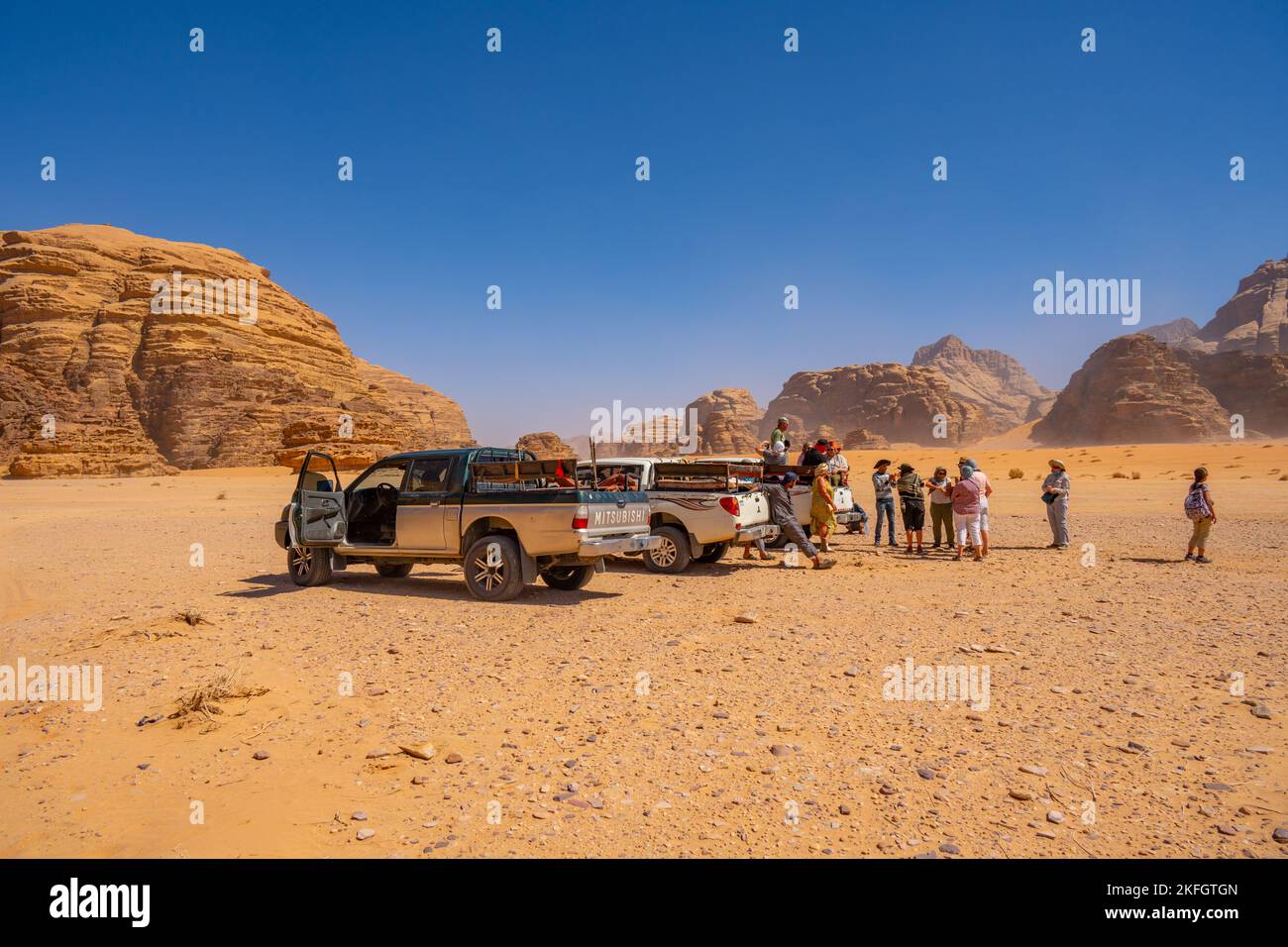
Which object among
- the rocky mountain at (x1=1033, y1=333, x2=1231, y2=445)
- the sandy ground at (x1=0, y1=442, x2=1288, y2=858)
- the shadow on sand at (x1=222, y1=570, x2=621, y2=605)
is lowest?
the sandy ground at (x1=0, y1=442, x2=1288, y2=858)

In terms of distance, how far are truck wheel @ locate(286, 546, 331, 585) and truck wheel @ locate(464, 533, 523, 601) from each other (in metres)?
2.65

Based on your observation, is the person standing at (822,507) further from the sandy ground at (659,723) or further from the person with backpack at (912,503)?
the sandy ground at (659,723)

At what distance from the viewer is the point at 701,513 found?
12.2 meters

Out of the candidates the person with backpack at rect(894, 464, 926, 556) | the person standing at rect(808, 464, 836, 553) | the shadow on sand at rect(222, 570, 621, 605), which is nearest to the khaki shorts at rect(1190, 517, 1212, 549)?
the person with backpack at rect(894, 464, 926, 556)

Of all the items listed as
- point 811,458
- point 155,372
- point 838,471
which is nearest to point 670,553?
point 811,458

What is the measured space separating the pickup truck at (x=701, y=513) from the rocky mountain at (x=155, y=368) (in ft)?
187

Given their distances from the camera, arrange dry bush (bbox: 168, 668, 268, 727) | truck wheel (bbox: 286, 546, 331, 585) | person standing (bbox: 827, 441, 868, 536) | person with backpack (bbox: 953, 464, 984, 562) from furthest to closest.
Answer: person standing (bbox: 827, 441, 868, 536) → person with backpack (bbox: 953, 464, 984, 562) → truck wheel (bbox: 286, 546, 331, 585) → dry bush (bbox: 168, 668, 268, 727)

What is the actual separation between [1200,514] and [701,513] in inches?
350

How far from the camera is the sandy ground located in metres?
3.70

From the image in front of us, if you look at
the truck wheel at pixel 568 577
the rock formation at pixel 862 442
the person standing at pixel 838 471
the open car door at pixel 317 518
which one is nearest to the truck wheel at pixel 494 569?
the truck wheel at pixel 568 577

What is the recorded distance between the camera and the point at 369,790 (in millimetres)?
4184

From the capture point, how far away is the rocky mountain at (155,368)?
64500mm

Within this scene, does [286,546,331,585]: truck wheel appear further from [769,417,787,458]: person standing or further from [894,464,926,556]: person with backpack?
[894,464,926,556]: person with backpack

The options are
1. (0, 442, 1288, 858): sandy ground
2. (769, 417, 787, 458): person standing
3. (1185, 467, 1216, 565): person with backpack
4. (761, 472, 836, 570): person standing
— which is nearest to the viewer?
(0, 442, 1288, 858): sandy ground
